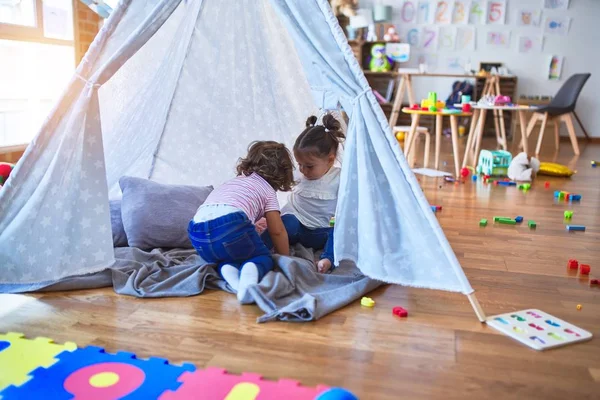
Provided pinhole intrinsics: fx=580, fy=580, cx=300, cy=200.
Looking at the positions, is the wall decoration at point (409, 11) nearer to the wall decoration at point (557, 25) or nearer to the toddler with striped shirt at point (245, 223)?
the wall decoration at point (557, 25)

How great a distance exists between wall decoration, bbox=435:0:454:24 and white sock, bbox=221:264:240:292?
22.0 ft

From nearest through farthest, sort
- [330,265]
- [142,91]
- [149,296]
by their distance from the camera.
Result: [149,296] → [330,265] → [142,91]

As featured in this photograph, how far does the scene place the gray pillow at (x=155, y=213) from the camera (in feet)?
7.95

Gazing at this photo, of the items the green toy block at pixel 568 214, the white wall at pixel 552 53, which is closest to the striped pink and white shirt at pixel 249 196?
the green toy block at pixel 568 214

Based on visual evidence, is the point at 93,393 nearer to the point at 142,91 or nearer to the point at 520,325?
the point at 520,325

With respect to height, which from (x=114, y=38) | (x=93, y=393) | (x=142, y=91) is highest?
(x=114, y=38)

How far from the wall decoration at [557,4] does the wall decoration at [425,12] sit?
4.81 feet

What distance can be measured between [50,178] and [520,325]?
161 cm

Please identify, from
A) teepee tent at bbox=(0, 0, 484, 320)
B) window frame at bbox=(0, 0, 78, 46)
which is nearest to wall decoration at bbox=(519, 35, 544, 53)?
window frame at bbox=(0, 0, 78, 46)

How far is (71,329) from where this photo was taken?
1718mm

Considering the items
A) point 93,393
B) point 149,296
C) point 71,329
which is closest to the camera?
point 93,393

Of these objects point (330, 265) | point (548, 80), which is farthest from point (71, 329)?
point (548, 80)

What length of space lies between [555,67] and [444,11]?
1.67 metres

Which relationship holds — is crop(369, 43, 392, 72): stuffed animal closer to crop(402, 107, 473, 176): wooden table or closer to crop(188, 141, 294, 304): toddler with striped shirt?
crop(402, 107, 473, 176): wooden table
